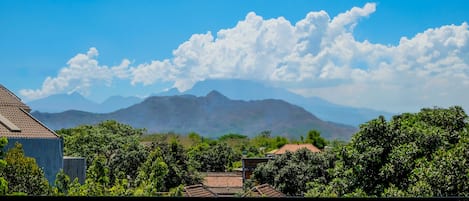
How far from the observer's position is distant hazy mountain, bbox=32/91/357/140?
418 feet

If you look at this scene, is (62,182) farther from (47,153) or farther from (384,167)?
(384,167)

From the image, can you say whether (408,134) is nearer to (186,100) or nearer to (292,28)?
(292,28)

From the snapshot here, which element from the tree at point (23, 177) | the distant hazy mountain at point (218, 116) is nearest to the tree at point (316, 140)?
the tree at point (23, 177)

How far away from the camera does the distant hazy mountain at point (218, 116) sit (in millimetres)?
127312

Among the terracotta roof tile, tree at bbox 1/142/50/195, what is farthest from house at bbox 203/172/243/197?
tree at bbox 1/142/50/195

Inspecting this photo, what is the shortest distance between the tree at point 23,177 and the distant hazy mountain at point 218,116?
109315 mm

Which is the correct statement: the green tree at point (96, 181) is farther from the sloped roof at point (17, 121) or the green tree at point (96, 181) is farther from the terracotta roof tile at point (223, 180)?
the terracotta roof tile at point (223, 180)

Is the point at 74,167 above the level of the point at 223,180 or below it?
above

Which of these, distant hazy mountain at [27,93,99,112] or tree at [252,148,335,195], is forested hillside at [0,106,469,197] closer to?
tree at [252,148,335,195]

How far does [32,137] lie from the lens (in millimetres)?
9484

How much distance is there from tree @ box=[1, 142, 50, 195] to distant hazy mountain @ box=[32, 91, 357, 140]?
109 m

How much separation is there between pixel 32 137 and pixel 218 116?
143 m

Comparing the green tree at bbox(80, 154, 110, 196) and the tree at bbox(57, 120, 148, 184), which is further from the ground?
the tree at bbox(57, 120, 148, 184)

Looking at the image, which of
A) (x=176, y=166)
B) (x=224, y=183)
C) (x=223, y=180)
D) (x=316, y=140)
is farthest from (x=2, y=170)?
(x=316, y=140)
